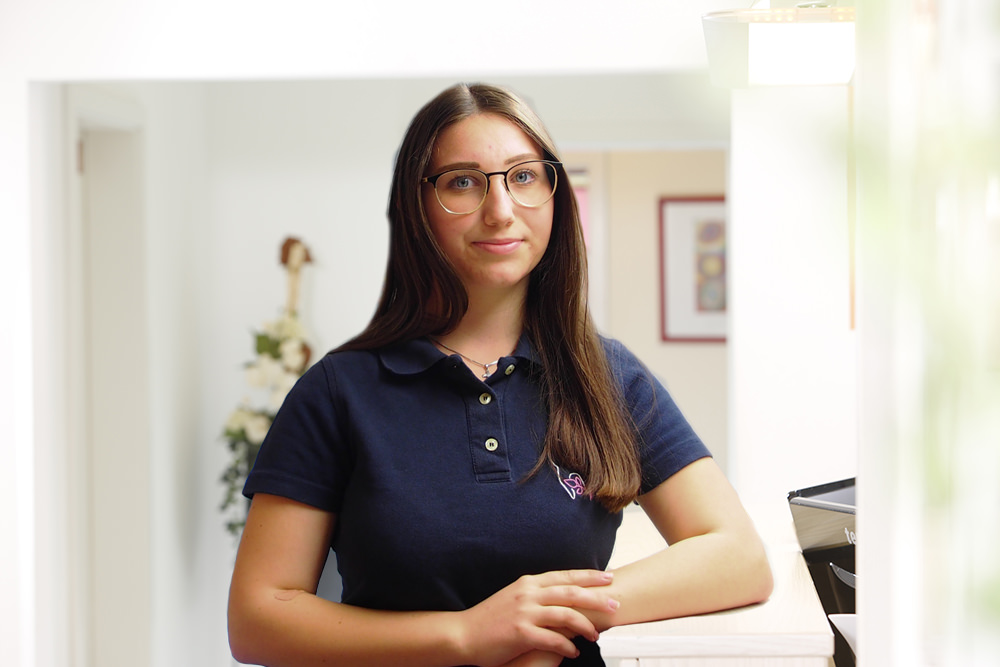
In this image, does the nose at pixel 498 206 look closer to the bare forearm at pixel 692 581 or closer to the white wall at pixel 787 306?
the bare forearm at pixel 692 581

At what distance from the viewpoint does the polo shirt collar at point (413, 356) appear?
919 millimetres

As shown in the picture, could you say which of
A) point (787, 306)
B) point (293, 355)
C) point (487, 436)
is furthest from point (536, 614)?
point (293, 355)

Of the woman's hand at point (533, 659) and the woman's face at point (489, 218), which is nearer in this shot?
the woman's hand at point (533, 659)

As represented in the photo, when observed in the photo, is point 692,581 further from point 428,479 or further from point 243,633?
point 243,633

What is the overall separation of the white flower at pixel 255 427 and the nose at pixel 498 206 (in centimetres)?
159

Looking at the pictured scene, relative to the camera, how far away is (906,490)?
17.0 inches

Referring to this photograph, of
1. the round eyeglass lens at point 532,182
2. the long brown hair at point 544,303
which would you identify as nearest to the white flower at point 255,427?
the long brown hair at point 544,303

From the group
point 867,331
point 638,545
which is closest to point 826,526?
point 638,545

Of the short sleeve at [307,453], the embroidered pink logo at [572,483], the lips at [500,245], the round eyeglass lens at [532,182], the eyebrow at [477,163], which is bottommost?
the embroidered pink logo at [572,483]

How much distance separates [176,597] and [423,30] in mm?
1626

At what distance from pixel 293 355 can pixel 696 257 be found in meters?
1.94

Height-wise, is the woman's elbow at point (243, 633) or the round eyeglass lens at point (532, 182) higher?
the round eyeglass lens at point (532, 182)

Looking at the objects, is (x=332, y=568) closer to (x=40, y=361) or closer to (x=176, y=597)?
(x=40, y=361)

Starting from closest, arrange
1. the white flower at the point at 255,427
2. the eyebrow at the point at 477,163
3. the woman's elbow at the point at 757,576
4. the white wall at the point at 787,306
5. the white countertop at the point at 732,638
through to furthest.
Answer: the white countertop at the point at 732,638, the woman's elbow at the point at 757,576, the eyebrow at the point at 477,163, the white wall at the point at 787,306, the white flower at the point at 255,427
